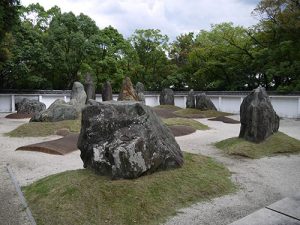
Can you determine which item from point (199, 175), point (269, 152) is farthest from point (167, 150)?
point (269, 152)

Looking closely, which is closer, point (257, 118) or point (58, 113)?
point (257, 118)

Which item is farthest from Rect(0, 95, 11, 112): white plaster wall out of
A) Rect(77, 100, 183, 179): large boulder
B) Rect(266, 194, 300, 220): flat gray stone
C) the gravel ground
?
Rect(266, 194, 300, 220): flat gray stone

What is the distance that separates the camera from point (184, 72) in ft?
108

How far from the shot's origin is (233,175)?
21.6 feet

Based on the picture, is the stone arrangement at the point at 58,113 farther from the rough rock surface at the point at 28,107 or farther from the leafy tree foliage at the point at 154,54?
the leafy tree foliage at the point at 154,54

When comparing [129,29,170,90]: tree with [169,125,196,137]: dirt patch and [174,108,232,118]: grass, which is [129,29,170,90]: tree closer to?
[174,108,232,118]: grass

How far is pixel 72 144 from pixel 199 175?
16.5 feet

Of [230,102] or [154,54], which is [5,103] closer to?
[154,54]

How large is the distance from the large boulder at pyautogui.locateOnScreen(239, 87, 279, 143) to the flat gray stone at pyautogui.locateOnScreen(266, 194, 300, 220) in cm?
450

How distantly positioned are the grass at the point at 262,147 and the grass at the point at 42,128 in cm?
601

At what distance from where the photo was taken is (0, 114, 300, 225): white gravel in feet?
15.2

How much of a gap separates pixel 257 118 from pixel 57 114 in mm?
8609

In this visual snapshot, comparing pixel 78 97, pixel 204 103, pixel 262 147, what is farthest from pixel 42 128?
pixel 204 103

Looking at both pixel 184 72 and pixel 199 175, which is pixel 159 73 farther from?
pixel 199 175
